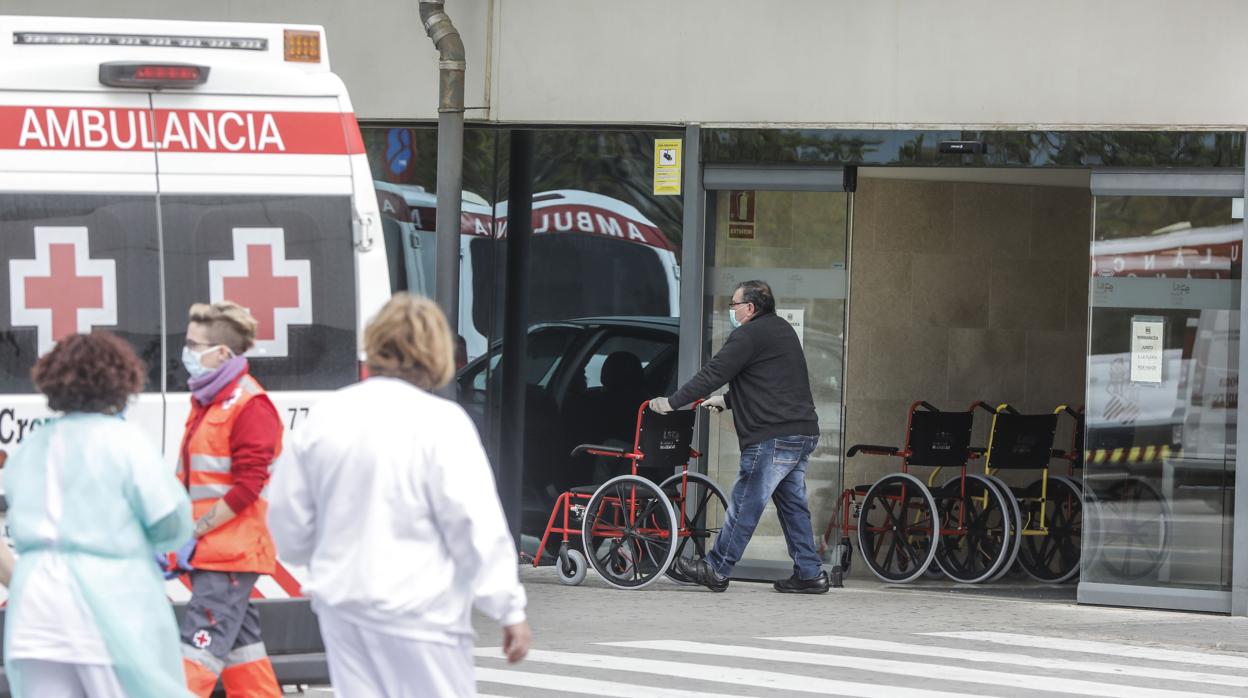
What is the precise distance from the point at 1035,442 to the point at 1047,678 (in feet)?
14.3

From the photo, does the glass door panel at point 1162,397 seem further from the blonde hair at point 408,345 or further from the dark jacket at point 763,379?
the blonde hair at point 408,345

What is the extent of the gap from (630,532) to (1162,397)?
339 cm

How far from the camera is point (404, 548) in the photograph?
4297 millimetres

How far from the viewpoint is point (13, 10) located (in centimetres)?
1308

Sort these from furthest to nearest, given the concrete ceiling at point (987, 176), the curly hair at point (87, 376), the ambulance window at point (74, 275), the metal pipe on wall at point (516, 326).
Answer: the concrete ceiling at point (987, 176) < the metal pipe on wall at point (516, 326) < the ambulance window at point (74, 275) < the curly hair at point (87, 376)

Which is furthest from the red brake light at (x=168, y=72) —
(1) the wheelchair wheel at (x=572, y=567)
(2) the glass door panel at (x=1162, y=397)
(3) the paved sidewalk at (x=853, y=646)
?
Answer: (2) the glass door panel at (x=1162, y=397)

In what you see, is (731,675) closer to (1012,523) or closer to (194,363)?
(194,363)

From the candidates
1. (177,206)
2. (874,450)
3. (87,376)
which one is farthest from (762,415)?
(87,376)

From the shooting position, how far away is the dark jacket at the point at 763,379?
1090 centimetres

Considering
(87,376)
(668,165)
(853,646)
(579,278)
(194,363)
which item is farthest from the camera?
(579,278)

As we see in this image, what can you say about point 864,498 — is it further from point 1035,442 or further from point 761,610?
point 761,610

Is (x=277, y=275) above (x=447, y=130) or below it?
below

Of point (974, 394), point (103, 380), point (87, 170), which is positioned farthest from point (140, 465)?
point (974, 394)

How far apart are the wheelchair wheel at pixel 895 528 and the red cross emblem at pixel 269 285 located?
6576mm
